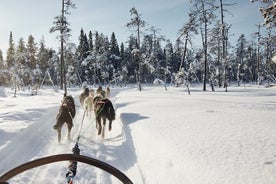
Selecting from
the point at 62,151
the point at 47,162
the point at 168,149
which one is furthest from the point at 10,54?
the point at 47,162

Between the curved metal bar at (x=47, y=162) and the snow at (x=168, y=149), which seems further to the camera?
the snow at (x=168, y=149)

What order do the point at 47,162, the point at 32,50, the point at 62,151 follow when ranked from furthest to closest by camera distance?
the point at 32,50 → the point at 62,151 → the point at 47,162

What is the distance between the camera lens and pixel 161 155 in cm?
671

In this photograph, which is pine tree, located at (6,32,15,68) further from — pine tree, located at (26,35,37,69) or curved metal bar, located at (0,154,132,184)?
curved metal bar, located at (0,154,132,184)

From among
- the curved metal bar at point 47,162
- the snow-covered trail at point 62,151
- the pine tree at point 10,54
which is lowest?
the snow-covered trail at point 62,151

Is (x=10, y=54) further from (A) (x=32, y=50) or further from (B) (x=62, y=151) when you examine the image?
(B) (x=62, y=151)

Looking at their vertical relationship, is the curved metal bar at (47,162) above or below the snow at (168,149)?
above

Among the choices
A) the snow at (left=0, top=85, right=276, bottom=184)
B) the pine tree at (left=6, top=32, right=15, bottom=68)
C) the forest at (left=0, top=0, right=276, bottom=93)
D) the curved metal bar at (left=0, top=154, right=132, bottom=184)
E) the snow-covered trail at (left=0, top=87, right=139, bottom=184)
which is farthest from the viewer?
the pine tree at (left=6, top=32, right=15, bottom=68)

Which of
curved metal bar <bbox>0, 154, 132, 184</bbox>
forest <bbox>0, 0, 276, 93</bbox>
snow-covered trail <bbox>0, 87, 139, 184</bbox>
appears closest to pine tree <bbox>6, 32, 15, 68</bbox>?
forest <bbox>0, 0, 276, 93</bbox>

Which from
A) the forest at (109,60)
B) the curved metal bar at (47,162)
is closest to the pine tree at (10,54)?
the forest at (109,60)

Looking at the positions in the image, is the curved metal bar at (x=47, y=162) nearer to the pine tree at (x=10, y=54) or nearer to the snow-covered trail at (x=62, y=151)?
the snow-covered trail at (x=62, y=151)

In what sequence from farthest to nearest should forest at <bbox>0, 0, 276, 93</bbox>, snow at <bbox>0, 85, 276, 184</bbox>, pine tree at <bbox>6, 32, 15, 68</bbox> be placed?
pine tree at <bbox>6, 32, 15, 68</bbox> → forest at <bbox>0, 0, 276, 93</bbox> → snow at <bbox>0, 85, 276, 184</bbox>

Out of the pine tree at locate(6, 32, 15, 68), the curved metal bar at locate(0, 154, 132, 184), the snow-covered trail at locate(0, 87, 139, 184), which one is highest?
the pine tree at locate(6, 32, 15, 68)

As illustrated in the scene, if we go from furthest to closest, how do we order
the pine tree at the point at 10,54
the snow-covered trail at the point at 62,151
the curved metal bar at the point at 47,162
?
1. the pine tree at the point at 10,54
2. the snow-covered trail at the point at 62,151
3. the curved metal bar at the point at 47,162
